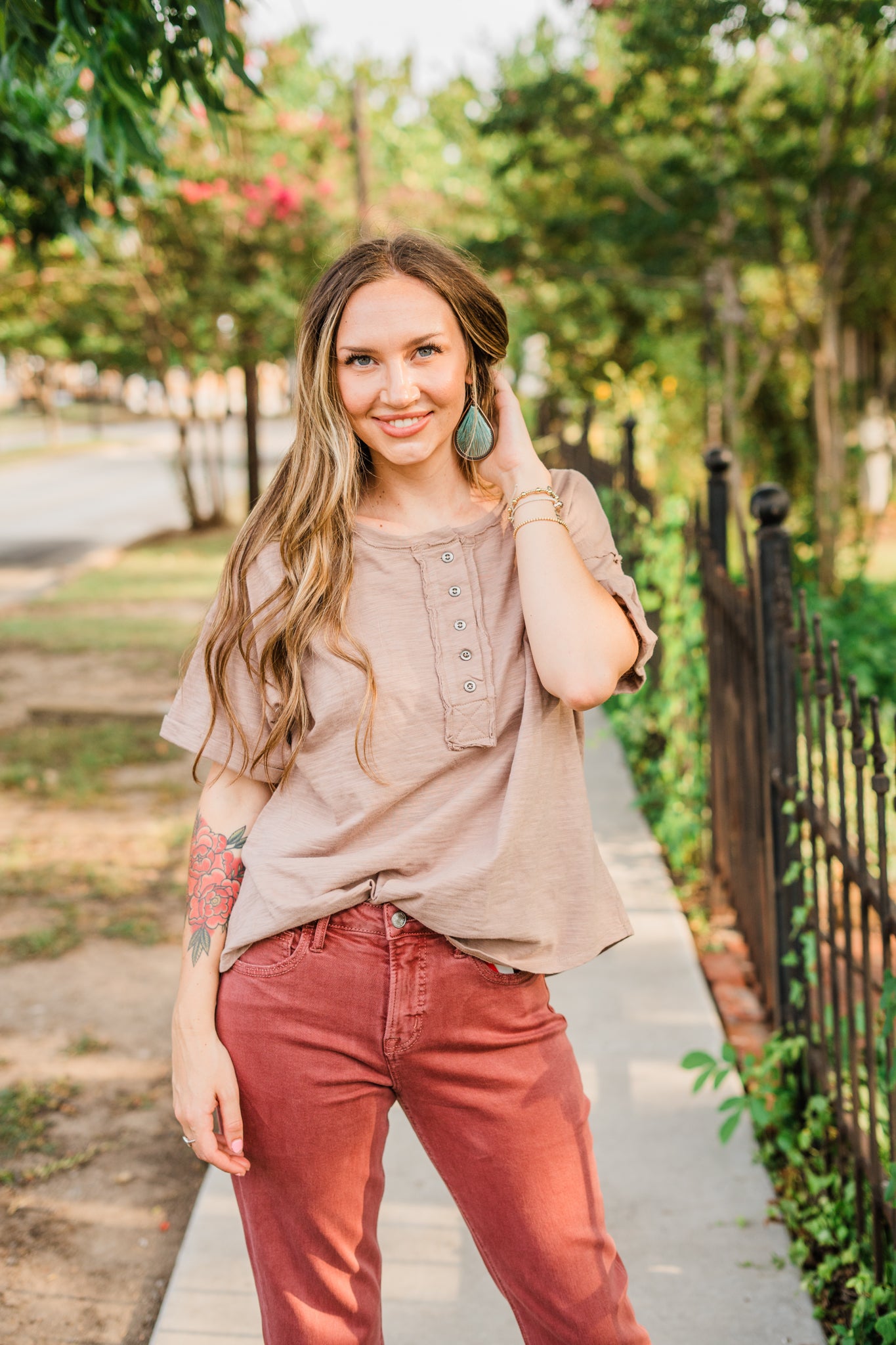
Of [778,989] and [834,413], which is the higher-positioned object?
[834,413]

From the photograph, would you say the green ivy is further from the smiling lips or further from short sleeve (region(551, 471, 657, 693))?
the smiling lips

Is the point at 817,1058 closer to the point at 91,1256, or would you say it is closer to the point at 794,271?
the point at 91,1256

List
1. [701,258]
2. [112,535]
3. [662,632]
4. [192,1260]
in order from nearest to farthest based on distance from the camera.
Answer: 1. [192,1260]
2. [662,632]
3. [701,258]
4. [112,535]

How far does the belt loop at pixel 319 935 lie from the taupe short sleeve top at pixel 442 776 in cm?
2

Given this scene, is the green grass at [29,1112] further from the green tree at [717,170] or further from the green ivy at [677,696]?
the green tree at [717,170]

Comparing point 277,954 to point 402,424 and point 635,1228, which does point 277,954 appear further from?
point 635,1228

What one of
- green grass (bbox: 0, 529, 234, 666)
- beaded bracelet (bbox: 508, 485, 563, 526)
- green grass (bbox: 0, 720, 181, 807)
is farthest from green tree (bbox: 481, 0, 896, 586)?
beaded bracelet (bbox: 508, 485, 563, 526)

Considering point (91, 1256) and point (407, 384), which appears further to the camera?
point (91, 1256)

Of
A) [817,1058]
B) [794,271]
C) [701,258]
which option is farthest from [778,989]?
[794,271]

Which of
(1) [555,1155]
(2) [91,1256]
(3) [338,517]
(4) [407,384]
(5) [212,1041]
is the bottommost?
(2) [91,1256]

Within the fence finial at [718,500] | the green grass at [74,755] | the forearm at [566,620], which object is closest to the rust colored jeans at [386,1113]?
the forearm at [566,620]

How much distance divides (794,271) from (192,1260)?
40.0 ft

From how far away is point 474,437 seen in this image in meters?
1.72

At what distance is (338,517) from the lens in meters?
1.66
